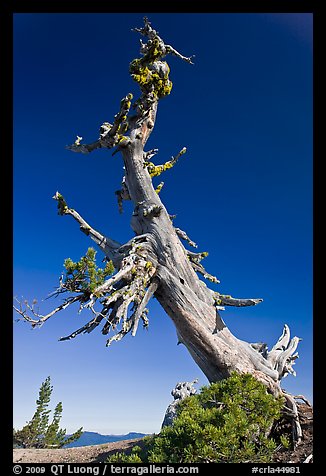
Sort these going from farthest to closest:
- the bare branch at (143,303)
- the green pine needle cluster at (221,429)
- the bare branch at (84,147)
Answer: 1. the bare branch at (84,147)
2. the bare branch at (143,303)
3. the green pine needle cluster at (221,429)

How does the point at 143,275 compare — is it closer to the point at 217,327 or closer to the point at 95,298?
the point at 95,298

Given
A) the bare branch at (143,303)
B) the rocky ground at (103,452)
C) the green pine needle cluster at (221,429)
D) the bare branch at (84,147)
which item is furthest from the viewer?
the bare branch at (84,147)

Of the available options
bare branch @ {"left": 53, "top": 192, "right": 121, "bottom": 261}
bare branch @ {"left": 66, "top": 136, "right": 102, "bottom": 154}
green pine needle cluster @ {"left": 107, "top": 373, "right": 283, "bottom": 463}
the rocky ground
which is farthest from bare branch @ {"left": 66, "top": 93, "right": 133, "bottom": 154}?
the rocky ground

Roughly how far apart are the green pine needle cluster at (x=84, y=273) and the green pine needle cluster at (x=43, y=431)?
20.2ft

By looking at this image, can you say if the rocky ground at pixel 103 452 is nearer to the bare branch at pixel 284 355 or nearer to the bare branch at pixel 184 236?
the bare branch at pixel 284 355

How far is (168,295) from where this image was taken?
8.85m

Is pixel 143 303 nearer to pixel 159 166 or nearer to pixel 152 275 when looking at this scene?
pixel 152 275

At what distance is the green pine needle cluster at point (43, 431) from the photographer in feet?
36.6

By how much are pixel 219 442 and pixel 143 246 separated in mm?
4913

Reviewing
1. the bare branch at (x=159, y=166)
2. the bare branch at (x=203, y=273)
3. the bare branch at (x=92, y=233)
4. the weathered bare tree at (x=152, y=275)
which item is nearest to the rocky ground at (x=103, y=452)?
the weathered bare tree at (x=152, y=275)

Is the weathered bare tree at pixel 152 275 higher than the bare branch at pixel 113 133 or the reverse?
the reverse

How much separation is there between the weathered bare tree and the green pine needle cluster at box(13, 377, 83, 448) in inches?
230
